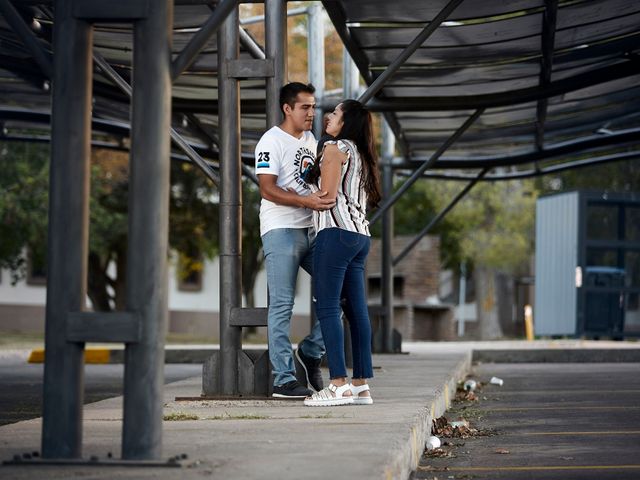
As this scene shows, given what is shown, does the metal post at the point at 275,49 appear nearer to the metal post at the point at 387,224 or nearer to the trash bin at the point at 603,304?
the metal post at the point at 387,224

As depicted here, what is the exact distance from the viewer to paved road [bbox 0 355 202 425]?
1112cm

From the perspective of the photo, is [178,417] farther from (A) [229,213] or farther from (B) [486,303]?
(B) [486,303]

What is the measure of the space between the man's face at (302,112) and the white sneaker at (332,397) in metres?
1.65

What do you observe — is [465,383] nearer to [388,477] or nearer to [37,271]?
[388,477]

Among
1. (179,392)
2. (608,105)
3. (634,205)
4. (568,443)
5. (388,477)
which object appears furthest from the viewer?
(634,205)

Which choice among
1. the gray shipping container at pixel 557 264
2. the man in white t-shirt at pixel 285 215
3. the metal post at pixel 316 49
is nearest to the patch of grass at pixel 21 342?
the gray shipping container at pixel 557 264

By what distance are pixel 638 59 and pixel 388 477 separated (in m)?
9.63

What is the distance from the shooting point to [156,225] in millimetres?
5387

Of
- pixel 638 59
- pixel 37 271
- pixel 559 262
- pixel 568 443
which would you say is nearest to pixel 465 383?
pixel 638 59

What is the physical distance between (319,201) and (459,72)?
7474mm

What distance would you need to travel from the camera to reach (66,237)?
17.8 feet

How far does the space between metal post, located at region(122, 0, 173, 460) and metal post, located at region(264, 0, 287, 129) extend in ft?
12.5

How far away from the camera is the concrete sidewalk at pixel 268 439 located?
16.8 feet

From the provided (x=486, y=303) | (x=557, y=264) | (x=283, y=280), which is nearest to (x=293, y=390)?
(x=283, y=280)
